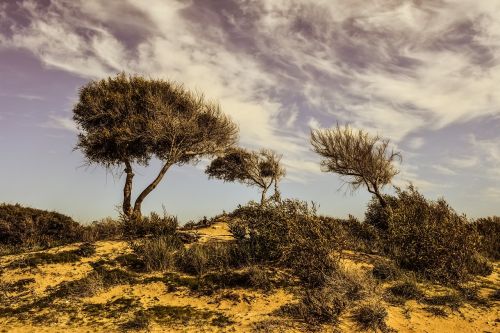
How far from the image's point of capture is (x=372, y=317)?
6.79 metres

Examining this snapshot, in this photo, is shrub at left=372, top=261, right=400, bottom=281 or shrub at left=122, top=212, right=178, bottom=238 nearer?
shrub at left=372, top=261, right=400, bottom=281

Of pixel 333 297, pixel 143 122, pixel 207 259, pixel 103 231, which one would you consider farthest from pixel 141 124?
pixel 333 297

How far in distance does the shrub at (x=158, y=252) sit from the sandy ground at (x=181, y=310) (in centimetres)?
35

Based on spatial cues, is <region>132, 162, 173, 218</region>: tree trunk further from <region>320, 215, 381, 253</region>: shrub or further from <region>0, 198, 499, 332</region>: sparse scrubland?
<region>320, 215, 381, 253</region>: shrub

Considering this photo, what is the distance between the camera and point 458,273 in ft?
29.6

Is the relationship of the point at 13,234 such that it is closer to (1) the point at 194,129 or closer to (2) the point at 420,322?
(1) the point at 194,129

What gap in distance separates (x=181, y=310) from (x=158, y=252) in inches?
112

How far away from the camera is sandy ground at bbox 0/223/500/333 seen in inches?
264

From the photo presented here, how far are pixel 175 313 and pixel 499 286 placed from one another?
26.3ft

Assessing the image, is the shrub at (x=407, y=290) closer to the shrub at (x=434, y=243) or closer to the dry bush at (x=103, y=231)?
the shrub at (x=434, y=243)

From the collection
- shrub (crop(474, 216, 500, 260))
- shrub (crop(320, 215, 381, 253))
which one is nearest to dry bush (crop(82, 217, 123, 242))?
shrub (crop(320, 215, 381, 253))

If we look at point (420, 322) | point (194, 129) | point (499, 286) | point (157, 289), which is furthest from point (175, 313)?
point (194, 129)

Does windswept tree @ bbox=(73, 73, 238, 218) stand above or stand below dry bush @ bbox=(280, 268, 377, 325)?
above

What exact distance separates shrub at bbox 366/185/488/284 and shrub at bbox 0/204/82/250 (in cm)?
1088
